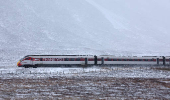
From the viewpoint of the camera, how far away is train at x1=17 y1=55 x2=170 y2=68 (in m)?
43.3

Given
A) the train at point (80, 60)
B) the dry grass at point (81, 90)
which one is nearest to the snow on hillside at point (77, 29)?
the train at point (80, 60)

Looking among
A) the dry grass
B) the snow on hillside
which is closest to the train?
the dry grass

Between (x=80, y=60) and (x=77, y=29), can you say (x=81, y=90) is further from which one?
(x=77, y=29)

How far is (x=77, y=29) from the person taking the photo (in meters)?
117

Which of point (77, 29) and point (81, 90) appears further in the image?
point (77, 29)

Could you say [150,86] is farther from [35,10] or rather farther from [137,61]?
[35,10]

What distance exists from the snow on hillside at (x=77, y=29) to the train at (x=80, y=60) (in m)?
28.8

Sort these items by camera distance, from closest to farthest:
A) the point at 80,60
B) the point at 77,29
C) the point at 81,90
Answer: the point at 81,90, the point at 80,60, the point at 77,29

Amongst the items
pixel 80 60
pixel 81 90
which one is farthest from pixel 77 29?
pixel 81 90

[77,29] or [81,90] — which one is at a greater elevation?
[77,29]

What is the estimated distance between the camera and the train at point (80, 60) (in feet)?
142

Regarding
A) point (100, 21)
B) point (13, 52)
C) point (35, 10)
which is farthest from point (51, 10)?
point (13, 52)

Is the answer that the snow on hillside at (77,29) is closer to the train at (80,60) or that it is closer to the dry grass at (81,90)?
the train at (80,60)

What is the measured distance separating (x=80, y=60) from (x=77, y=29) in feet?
239
